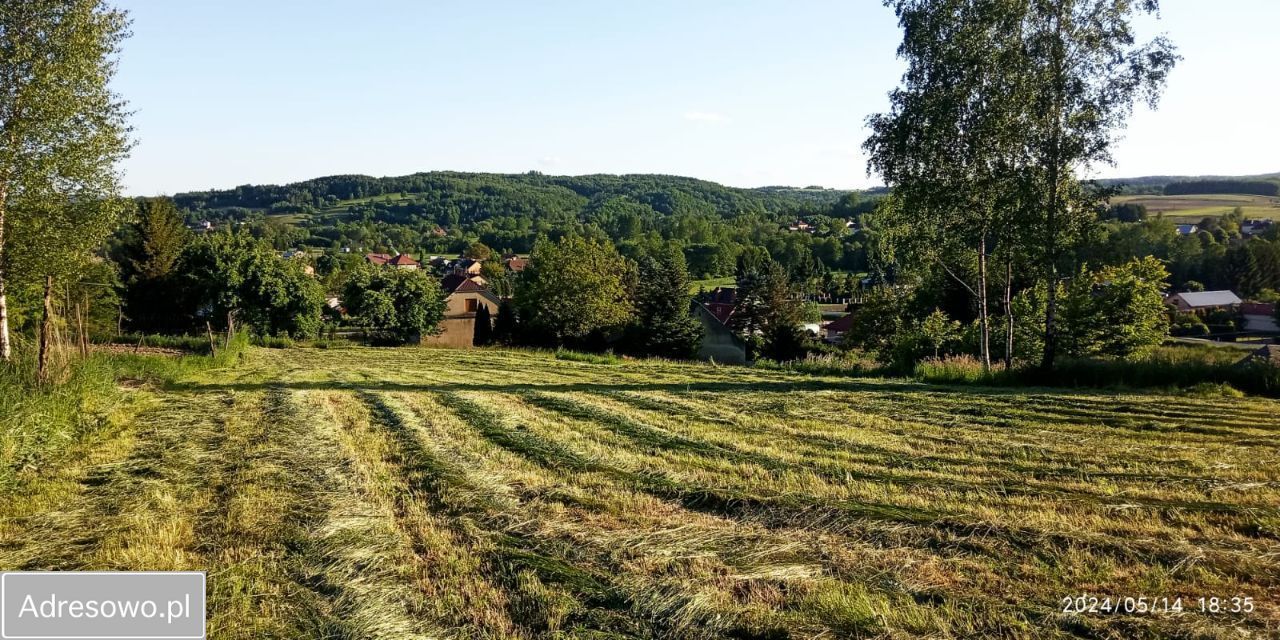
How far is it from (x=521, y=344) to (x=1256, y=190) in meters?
207

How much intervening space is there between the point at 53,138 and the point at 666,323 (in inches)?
1496

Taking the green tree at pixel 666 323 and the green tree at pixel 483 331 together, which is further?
the green tree at pixel 483 331

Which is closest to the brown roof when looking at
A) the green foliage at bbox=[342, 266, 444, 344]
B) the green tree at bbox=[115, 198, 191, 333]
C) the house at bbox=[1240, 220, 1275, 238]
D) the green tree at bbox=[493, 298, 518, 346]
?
the green tree at bbox=[493, 298, 518, 346]

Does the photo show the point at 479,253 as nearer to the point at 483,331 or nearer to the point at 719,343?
the point at 719,343

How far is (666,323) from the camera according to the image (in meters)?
49.9

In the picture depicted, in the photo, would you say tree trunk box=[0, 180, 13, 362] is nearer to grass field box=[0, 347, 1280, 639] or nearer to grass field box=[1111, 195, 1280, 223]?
grass field box=[0, 347, 1280, 639]

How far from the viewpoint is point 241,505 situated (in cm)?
676

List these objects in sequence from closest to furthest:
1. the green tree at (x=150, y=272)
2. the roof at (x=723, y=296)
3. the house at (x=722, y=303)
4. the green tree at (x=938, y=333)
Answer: the green tree at (x=938, y=333), the green tree at (x=150, y=272), the house at (x=722, y=303), the roof at (x=723, y=296)

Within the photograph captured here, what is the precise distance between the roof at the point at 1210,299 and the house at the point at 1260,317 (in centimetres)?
541

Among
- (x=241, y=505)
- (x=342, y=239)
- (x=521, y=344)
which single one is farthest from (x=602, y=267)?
(x=342, y=239)

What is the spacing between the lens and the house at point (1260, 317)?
2479 inches

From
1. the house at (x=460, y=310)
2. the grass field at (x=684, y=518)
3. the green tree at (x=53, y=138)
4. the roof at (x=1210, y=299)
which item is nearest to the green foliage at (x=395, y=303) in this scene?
the house at (x=460, y=310)

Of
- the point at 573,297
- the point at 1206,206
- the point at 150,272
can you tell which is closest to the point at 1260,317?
the point at 573,297

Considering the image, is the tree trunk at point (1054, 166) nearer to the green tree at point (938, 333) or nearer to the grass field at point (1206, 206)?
the green tree at point (938, 333)
